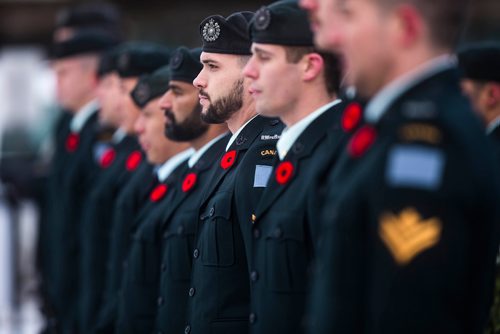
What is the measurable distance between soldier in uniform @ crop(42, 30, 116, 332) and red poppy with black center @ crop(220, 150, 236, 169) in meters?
3.05

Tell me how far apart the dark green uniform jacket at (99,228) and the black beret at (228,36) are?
1980mm

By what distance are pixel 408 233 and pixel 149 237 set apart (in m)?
2.61

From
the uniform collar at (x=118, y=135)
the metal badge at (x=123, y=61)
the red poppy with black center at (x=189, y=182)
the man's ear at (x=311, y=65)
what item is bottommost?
the red poppy with black center at (x=189, y=182)

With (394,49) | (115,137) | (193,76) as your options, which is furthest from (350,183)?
(115,137)

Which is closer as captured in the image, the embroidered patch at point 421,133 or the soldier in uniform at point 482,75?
the embroidered patch at point 421,133

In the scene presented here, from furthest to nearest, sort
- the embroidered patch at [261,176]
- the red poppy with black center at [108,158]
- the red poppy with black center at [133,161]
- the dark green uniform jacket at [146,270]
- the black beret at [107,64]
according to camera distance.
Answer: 1. the black beret at [107,64]
2. the red poppy with black center at [108,158]
3. the red poppy with black center at [133,161]
4. the dark green uniform jacket at [146,270]
5. the embroidered patch at [261,176]

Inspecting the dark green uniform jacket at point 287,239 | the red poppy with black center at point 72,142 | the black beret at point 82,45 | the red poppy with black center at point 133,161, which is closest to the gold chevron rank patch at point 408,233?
the dark green uniform jacket at point 287,239

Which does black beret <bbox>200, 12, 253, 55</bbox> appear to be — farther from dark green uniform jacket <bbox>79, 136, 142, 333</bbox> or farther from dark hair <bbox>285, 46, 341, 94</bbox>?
dark green uniform jacket <bbox>79, 136, 142, 333</bbox>

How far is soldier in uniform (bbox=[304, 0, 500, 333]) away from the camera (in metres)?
2.54

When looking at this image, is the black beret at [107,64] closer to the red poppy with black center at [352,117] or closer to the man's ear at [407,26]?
the red poppy with black center at [352,117]

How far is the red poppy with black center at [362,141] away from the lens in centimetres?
270

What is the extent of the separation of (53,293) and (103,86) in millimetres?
1388

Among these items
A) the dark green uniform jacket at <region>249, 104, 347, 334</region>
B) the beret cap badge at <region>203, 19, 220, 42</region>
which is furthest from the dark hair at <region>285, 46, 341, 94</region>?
the beret cap badge at <region>203, 19, 220, 42</region>

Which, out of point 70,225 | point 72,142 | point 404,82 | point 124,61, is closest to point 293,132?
point 404,82
